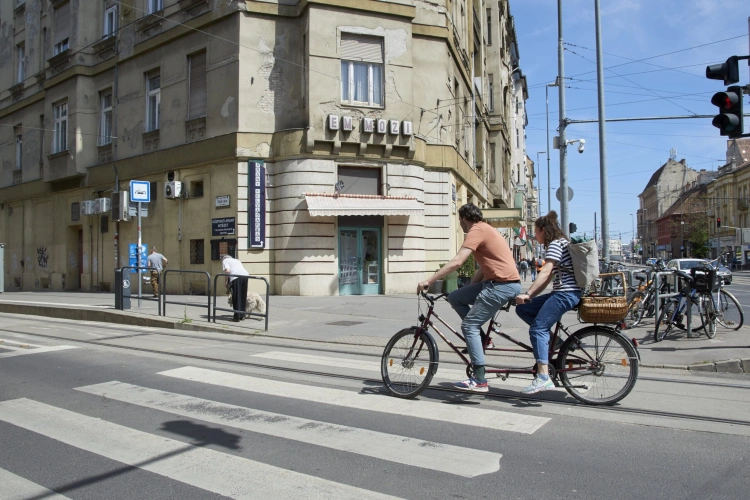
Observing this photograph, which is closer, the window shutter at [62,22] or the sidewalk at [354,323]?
the sidewalk at [354,323]

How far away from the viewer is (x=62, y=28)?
85.7 feet

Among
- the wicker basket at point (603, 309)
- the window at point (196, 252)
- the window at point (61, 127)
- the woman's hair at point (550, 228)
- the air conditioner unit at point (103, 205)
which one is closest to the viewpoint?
the wicker basket at point (603, 309)

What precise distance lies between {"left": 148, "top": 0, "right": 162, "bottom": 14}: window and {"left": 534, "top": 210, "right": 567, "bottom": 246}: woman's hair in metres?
20.2

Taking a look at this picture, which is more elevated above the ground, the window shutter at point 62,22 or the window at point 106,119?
the window shutter at point 62,22

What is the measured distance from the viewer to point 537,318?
5.43 metres

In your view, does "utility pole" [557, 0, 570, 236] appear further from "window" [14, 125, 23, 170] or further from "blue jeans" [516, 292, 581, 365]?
"window" [14, 125, 23, 170]

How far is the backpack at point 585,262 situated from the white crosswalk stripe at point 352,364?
1.43 m

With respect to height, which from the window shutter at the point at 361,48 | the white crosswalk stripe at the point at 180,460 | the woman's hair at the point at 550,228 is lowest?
the white crosswalk stripe at the point at 180,460

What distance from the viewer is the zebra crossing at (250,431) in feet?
12.5

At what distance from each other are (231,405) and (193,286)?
15182 mm

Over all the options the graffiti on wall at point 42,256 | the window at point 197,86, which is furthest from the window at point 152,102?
the graffiti on wall at point 42,256

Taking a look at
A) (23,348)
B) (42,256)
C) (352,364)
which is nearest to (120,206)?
(23,348)

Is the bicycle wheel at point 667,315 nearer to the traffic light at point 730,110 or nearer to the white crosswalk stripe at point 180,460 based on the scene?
the traffic light at point 730,110

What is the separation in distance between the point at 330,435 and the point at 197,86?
17.8 meters
